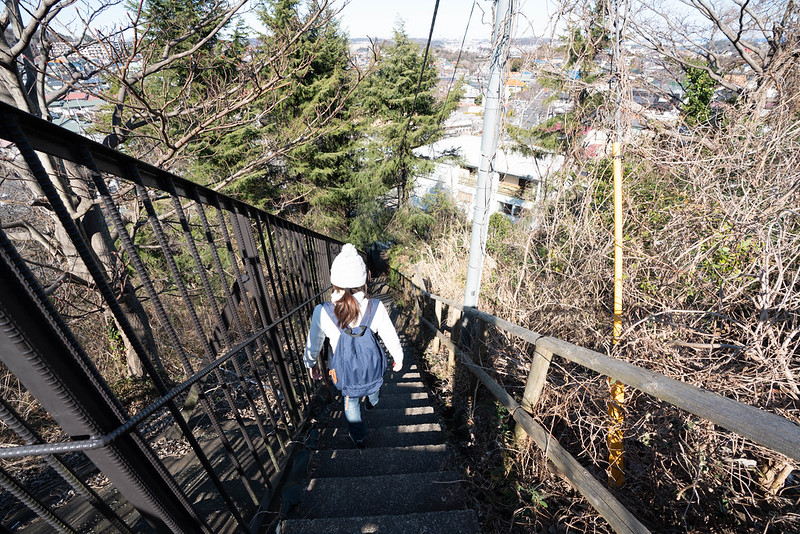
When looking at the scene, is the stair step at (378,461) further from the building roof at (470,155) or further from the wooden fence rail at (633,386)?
the building roof at (470,155)

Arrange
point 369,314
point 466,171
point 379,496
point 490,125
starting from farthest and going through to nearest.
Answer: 1. point 466,171
2. point 490,125
3. point 369,314
4. point 379,496

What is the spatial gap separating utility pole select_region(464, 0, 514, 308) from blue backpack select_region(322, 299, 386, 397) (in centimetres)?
162

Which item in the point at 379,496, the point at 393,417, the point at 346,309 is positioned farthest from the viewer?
the point at 393,417

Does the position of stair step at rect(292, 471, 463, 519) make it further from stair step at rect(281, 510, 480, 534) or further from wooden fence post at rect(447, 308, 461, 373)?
wooden fence post at rect(447, 308, 461, 373)

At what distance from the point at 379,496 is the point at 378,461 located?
0.38m

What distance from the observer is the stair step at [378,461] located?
8.06ft

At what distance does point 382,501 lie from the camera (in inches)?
84.0

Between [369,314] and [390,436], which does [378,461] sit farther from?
[369,314]

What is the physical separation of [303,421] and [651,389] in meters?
2.43

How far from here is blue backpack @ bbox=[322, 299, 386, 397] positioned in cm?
238

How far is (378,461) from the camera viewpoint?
254 cm

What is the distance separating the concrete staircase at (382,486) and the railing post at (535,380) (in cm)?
67

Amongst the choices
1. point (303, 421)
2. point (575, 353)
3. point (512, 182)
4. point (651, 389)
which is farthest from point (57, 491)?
point (512, 182)

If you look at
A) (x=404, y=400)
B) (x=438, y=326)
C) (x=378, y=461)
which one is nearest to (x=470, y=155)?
(x=438, y=326)
